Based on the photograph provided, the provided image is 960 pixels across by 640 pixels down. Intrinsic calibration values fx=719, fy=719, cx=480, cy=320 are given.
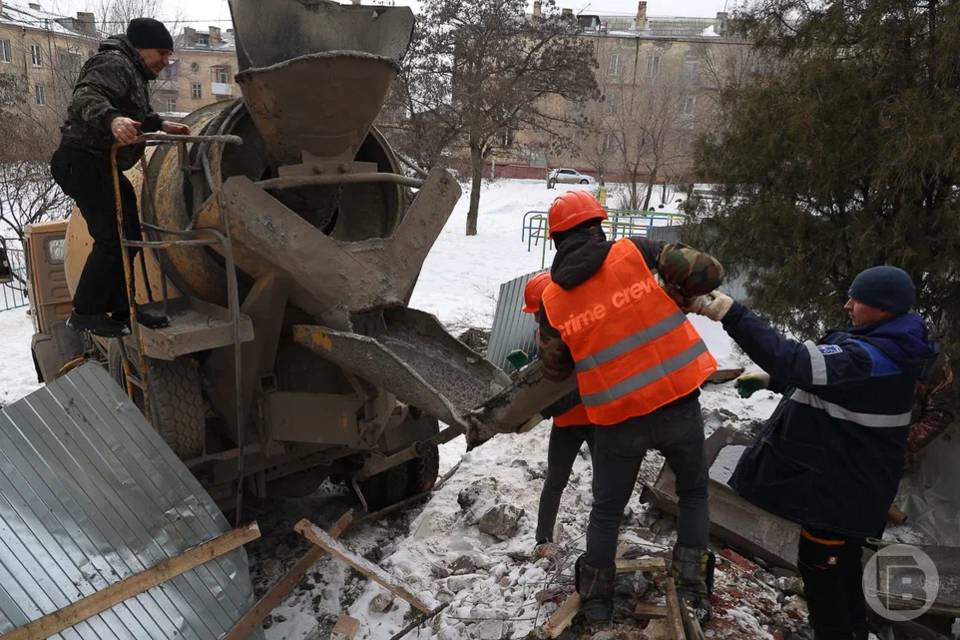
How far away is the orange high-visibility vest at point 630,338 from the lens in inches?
116

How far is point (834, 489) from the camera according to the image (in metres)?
3.20

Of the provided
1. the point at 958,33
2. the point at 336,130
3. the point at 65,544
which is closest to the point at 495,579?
the point at 65,544

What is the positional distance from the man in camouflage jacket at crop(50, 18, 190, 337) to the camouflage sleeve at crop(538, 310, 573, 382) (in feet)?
6.38

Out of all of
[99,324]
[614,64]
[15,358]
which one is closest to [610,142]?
[614,64]

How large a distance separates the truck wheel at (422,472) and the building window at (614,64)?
33.9 meters

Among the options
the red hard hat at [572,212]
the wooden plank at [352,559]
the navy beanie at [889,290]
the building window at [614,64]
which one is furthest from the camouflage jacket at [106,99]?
the building window at [614,64]

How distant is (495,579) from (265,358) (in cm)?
184

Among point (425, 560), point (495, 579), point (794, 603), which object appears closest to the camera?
point (794, 603)

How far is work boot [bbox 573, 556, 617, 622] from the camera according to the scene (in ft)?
10.9

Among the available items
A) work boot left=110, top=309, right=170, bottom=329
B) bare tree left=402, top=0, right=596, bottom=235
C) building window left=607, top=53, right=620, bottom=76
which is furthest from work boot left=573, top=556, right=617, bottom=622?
building window left=607, top=53, right=620, bottom=76

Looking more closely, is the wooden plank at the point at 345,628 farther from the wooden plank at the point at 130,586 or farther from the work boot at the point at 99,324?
the work boot at the point at 99,324

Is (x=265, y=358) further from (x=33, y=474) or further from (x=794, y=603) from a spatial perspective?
(x=794, y=603)

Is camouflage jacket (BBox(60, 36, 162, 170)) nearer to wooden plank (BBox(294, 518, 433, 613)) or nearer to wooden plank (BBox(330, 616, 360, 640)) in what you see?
wooden plank (BBox(294, 518, 433, 613))

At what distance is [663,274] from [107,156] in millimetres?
2982
